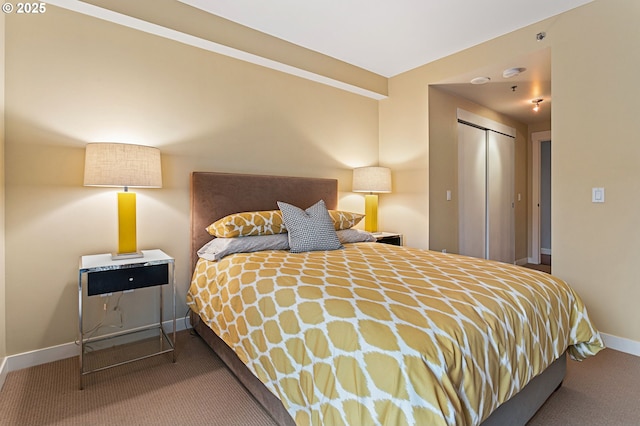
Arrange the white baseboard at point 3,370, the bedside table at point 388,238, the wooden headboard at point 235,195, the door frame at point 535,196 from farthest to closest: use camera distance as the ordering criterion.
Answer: the door frame at point 535,196, the bedside table at point 388,238, the wooden headboard at point 235,195, the white baseboard at point 3,370

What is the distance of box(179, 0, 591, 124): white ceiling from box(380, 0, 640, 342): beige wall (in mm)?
244

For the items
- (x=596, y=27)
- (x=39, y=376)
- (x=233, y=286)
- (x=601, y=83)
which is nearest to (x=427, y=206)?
(x=601, y=83)

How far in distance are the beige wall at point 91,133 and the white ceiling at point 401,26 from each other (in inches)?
19.9

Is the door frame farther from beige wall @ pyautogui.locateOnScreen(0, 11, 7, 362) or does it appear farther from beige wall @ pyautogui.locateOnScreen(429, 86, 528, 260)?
beige wall @ pyautogui.locateOnScreen(0, 11, 7, 362)

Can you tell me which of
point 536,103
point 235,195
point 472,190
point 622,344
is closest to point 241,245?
point 235,195

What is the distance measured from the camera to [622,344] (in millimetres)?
2398

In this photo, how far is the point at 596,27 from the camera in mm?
2463

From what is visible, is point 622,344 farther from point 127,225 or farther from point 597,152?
point 127,225

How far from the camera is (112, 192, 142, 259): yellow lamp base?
2172 millimetres

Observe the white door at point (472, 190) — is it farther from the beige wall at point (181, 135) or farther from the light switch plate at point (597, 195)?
the light switch plate at point (597, 195)

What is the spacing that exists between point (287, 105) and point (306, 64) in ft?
1.49

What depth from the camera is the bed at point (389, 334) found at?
3.24 ft

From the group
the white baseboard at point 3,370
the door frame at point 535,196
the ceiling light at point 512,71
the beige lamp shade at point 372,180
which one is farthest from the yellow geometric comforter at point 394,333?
the door frame at point 535,196

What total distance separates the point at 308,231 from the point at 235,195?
785mm
